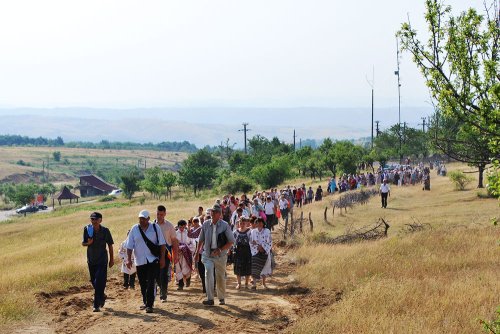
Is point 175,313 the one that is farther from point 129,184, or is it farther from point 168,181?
point 129,184

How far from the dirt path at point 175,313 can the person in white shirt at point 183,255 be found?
0.33m

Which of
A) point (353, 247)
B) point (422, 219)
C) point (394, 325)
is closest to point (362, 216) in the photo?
point (422, 219)

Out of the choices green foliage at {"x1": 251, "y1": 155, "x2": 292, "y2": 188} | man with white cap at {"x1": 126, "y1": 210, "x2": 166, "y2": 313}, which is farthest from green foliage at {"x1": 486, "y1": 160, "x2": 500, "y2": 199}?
green foliage at {"x1": 251, "y1": 155, "x2": 292, "y2": 188}

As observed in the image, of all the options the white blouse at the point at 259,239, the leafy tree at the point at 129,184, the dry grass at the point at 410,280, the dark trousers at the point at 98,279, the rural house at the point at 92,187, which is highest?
the white blouse at the point at 259,239

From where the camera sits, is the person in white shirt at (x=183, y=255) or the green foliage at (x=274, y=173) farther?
the green foliage at (x=274, y=173)

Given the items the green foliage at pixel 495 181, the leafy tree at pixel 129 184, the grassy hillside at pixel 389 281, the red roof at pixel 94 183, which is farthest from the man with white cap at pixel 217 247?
the red roof at pixel 94 183

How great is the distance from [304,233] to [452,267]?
8524 mm

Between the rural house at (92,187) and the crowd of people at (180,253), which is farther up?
the crowd of people at (180,253)

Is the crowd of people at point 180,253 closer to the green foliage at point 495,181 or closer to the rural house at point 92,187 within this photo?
the green foliage at point 495,181

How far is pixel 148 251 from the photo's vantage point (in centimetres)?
1118

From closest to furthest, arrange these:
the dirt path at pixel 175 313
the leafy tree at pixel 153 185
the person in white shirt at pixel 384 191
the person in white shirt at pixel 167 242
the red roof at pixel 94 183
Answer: the dirt path at pixel 175 313 → the person in white shirt at pixel 167 242 → the person in white shirt at pixel 384 191 → the leafy tree at pixel 153 185 → the red roof at pixel 94 183

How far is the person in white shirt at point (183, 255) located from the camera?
549 inches

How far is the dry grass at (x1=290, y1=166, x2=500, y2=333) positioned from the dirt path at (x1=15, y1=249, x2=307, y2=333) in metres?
0.72

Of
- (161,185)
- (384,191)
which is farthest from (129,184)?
(384,191)
